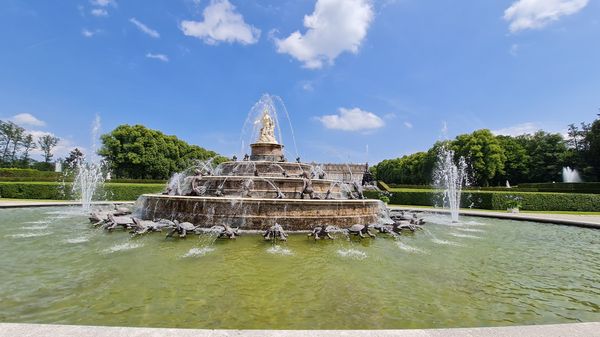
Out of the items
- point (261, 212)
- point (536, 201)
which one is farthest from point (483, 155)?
point (261, 212)

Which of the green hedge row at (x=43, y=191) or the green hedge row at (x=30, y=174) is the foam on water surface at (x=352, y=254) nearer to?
the green hedge row at (x=43, y=191)

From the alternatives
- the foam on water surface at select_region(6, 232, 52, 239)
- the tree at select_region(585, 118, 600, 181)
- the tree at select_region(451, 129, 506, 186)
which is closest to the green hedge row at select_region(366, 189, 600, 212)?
A: the foam on water surface at select_region(6, 232, 52, 239)

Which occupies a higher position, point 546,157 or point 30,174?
point 546,157

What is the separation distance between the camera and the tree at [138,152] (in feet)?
216

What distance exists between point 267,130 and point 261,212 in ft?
53.1

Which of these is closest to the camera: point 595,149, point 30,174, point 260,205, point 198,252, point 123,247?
point 198,252

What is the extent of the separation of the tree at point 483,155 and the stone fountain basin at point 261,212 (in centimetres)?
5916

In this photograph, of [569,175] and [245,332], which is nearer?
[245,332]

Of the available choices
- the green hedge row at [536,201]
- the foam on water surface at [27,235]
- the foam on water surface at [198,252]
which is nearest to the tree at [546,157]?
the green hedge row at [536,201]

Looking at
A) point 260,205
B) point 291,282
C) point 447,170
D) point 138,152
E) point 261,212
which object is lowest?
point 291,282

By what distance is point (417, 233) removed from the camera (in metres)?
15.9

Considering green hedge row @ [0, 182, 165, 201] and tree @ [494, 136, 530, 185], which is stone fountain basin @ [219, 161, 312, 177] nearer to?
green hedge row @ [0, 182, 165, 201]

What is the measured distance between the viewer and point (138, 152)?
67000 mm

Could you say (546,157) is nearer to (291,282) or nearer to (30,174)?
(291,282)
